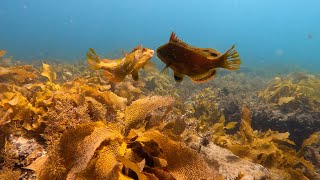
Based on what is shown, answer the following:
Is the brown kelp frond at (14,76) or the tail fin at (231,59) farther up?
the tail fin at (231,59)

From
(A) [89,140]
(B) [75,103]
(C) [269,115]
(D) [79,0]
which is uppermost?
(D) [79,0]

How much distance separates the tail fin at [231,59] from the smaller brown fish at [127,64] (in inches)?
25.2

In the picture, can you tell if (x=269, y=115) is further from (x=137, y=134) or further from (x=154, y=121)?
(x=137, y=134)

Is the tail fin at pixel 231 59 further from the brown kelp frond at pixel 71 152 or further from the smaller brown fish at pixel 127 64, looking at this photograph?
the brown kelp frond at pixel 71 152

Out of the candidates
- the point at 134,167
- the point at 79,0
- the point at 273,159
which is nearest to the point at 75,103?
the point at 134,167

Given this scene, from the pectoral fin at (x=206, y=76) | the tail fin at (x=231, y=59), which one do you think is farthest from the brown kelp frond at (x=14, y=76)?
the tail fin at (x=231, y=59)

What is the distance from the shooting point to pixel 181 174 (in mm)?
1873

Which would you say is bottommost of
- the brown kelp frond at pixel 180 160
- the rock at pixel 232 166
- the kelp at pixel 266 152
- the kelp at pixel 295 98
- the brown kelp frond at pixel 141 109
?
the brown kelp frond at pixel 180 160

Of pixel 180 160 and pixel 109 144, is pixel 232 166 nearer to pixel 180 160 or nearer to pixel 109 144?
pixel 180 160

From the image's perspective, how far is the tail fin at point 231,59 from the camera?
5.90 ft

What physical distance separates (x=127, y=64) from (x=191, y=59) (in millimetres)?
570

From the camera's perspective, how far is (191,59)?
6.28ft

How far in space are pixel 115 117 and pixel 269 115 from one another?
14.8 feet

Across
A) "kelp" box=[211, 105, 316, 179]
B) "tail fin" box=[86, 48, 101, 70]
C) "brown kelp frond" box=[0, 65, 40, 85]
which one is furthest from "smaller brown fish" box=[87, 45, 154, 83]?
"brown kelp frond" box=[0, 65, 40, 85]
